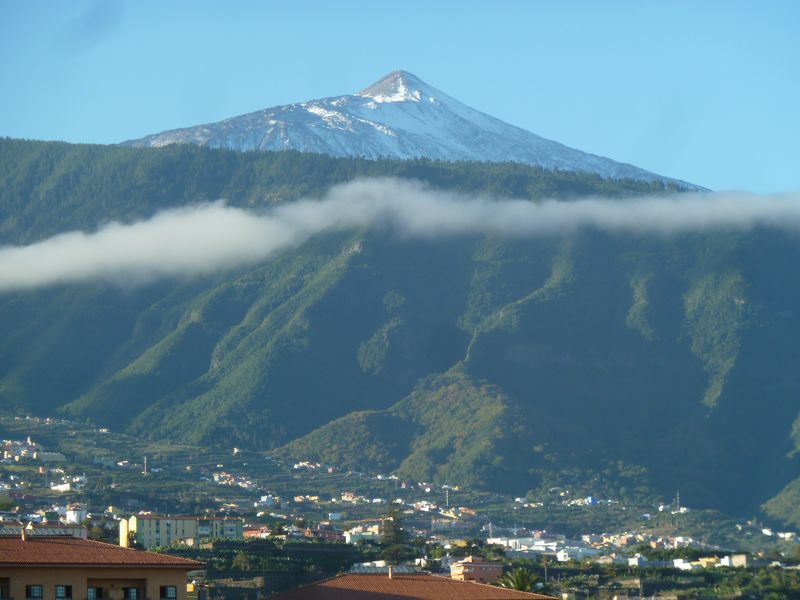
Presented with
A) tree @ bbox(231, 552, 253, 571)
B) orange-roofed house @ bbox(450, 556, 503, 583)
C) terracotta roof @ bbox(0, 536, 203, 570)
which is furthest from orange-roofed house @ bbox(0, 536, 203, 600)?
tree @ bbox(231, 552, 253, 571)

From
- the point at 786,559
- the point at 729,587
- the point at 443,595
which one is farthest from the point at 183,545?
the point at 443,595

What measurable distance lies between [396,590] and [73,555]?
13333 millimetres

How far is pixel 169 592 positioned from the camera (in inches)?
2571

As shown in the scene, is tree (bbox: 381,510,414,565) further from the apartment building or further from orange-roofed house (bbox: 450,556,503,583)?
orange-roofed house (bbox: 450,556,503,583)

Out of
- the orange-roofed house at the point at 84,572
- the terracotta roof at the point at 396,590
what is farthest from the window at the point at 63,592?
the terracotta roof at the point at 396,590

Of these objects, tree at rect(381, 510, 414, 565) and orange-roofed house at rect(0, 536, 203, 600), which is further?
tree at rect(381, 510, 414, 565)

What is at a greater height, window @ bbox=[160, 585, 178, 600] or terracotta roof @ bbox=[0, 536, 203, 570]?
terracotta roof @ bbox=[0, 536, 203, 570]

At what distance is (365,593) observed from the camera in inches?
2840

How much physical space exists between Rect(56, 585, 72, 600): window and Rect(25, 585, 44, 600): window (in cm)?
54

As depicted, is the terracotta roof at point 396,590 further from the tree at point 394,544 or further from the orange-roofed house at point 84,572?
the tree at point 394,544

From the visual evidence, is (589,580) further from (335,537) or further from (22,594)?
(22,594)

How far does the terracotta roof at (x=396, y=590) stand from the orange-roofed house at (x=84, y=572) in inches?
315

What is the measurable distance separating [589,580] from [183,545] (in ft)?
97.7

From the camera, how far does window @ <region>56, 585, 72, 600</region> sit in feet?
207
